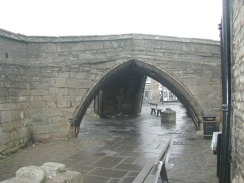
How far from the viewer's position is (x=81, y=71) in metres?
8.53

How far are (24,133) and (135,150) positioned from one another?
3.07m

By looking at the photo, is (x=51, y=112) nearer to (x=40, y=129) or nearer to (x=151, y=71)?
(x=40, y=129)

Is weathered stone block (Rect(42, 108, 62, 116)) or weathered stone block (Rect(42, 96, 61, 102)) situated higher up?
weathered stone block (Rect(42, 96, 61, 102))

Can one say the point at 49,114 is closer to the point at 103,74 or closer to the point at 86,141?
the point at 86,141

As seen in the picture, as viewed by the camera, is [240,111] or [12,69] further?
[12,69]

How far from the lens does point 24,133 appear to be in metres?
7.63

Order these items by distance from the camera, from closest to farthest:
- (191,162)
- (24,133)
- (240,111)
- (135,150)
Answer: (240,111)
(191,162)
(135,150)
(24,133)

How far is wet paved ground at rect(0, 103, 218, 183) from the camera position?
503 centimetres

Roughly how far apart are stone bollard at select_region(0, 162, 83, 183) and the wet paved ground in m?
2.09

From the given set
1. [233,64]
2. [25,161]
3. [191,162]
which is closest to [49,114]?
[25,161]

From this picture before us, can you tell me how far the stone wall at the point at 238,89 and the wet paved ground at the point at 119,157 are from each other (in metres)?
1.14

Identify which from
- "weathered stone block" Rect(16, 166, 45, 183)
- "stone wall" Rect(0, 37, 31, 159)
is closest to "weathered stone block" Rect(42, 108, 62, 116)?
"stone wall" Rect(0, 37, 31, 159)

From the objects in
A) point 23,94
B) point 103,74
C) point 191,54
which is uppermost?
point 191,54

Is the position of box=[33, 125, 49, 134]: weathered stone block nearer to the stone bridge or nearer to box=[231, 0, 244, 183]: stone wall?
the stone bridge
